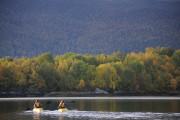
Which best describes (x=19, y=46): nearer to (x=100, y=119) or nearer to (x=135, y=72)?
(x=135, y=72)

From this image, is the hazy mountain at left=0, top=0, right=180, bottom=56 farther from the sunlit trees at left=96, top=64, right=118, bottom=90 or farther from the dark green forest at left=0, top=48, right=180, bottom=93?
the sunlit trees at left=96, top=64, right=118, bottom=90

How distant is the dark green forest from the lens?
14200cm

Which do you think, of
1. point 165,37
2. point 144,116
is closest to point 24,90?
point 165,37

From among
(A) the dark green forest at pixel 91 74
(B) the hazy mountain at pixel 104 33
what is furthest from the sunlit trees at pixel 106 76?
(B) the hazy mountain at pixel 104 33

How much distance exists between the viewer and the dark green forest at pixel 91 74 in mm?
142000

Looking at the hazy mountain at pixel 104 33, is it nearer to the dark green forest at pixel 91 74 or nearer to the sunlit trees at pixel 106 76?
the dark green forest at pixel 91 74

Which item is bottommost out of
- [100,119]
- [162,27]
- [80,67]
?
[100,119]

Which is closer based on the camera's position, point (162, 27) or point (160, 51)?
point (160, 51)

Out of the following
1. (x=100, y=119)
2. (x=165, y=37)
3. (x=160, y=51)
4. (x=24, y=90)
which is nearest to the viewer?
(x=100, y=119)

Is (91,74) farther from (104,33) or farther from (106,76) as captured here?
(104,33)

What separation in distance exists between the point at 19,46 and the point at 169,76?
55.7 metres

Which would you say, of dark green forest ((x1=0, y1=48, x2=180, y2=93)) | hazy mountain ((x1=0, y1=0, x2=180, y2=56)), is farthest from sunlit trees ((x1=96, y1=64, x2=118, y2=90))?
hazy mountain ((x1=0, y1=0, x2=180, y2=56))

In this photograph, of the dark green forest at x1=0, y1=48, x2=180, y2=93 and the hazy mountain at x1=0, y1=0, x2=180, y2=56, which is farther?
the hazy mountain at x1=0, y1=0, x2=180, y2=56

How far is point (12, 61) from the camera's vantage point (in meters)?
158
